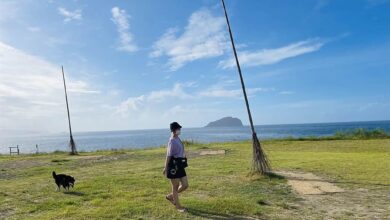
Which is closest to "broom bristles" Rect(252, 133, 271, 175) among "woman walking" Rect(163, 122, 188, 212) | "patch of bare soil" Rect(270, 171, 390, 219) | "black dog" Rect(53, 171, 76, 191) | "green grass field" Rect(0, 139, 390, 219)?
"green grass field" Rect(0, 139, 390, 219)

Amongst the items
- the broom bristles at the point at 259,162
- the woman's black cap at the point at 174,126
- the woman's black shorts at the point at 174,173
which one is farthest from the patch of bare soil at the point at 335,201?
the woman's black cap at the point at 174,126

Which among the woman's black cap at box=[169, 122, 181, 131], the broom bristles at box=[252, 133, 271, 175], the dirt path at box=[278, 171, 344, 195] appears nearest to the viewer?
the woman's black cap at box=[169, 122, 181, 131]

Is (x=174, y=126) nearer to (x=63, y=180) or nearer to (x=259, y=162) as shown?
(x=63, y=180)

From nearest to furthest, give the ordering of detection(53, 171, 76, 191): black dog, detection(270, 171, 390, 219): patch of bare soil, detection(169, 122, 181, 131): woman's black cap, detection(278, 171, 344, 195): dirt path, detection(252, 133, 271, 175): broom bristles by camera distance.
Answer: detection(270, 171, 390, 219): patch of bare soil < detection(169, 122, 181, 131): woman's black cap < detection(278, 171, 344, 195): dirt path < detection(53, 171, 76, 191): black dog < detection(252, 133, 271, 175): broom bristles

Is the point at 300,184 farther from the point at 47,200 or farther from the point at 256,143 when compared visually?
the point at 47,200

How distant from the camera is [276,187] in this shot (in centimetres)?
1268

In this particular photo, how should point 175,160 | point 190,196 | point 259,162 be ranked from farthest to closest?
point 259,162 < point 190,196 < point 175,160

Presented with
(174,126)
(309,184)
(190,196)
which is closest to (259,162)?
(309,184)

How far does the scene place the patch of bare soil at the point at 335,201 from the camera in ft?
28.7

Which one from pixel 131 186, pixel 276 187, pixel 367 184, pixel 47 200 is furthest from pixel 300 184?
pixel 47 200

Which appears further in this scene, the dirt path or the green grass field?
the dirt path

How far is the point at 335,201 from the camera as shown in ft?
33.9

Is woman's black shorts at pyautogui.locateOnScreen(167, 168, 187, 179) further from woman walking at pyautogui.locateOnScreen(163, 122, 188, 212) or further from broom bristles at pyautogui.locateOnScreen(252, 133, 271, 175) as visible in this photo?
broom bristles at pyautogui.locateOnScreen(252, 133, 271, 175)

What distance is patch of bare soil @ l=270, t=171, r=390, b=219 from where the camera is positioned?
8758 millimetres
